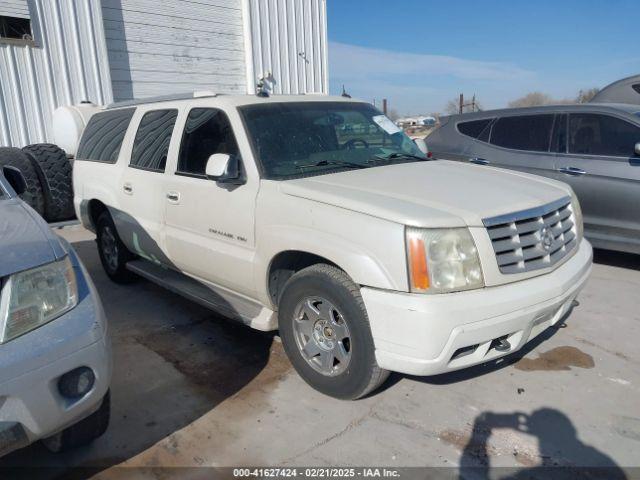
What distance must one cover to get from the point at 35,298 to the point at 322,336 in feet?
Answer: 5.16

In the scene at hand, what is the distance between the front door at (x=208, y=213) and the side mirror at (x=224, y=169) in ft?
0.18

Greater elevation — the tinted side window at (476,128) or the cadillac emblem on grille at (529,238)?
the tinted side window at (476,128)

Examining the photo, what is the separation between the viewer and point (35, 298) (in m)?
2.03

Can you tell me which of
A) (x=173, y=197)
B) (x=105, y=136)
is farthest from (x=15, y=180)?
(x=105, y=136)

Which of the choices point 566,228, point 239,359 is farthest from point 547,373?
point 239,359

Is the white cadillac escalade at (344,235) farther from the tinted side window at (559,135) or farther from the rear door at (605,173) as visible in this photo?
the tinted side window at (559,135)

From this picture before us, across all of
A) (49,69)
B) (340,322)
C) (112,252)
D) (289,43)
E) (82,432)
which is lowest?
(82,432)

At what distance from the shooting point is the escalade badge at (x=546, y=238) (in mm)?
2801

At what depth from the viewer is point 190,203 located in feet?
12.2

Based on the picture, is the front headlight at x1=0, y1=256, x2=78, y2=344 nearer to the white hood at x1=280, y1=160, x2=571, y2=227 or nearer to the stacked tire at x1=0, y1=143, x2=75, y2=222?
the white hood at x1=280, y1=160, x2=571, y2=227

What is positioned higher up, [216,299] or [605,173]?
[605,173]

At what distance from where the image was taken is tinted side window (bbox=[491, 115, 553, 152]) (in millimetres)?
5688

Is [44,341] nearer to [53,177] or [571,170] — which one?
[571,170]

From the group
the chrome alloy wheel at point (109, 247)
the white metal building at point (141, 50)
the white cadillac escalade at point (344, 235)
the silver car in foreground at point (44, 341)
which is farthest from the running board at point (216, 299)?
the white metal building at point (141, 50)
